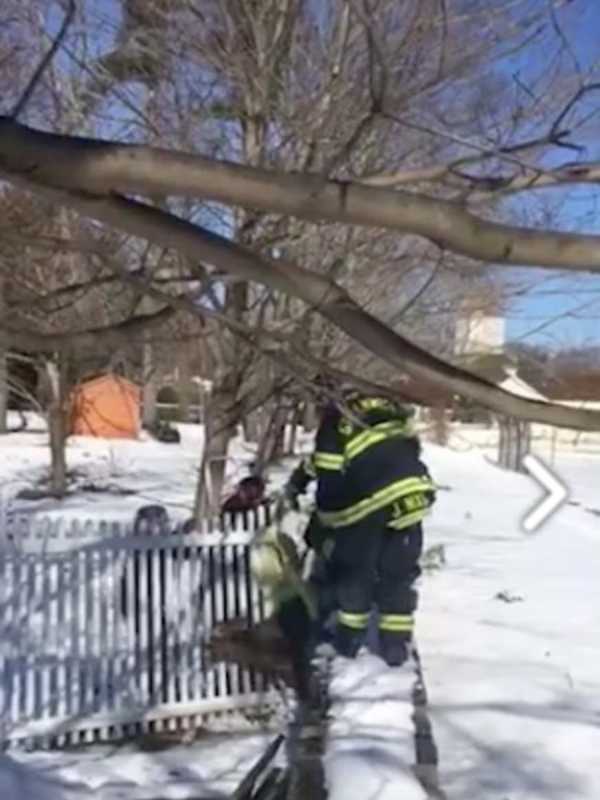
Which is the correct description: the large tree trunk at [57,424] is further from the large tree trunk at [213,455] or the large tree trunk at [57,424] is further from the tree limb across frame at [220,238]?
the tree limb across frame at [220,238]

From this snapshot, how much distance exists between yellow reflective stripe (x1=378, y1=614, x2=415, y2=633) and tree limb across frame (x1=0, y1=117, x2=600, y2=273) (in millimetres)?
4836

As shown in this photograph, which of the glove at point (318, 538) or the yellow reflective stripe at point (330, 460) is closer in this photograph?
the yellow reflective stripe at point (330, 460)

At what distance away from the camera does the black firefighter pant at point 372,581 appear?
6.88 meters

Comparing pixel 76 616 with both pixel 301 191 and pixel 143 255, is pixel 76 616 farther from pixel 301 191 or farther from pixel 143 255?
pixel 301 191

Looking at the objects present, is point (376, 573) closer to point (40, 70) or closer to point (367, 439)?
point (367, 439)

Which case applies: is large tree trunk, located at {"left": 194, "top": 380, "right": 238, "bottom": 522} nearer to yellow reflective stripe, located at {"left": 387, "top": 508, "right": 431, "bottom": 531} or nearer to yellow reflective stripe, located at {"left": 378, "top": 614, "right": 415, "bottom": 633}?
yellow reflective stripe, located at {"left": 387, "top": 508, "right": 431, "bottom": 531}

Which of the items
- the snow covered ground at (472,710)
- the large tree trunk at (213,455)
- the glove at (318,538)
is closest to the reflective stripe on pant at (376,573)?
the glove at (318,538)

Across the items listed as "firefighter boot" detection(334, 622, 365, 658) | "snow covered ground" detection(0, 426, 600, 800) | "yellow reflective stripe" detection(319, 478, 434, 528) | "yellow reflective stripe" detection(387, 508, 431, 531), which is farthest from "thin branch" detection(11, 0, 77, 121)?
"firefighter boot" detection(334, 622, 365, 658)

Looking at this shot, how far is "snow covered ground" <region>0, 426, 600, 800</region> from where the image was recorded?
5332 millimetres

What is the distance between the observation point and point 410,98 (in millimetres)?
4742

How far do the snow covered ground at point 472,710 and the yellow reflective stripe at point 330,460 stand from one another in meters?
1.15

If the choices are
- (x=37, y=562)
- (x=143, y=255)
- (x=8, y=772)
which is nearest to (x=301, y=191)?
(x=143, y=255)

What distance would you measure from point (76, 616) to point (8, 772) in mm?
1185

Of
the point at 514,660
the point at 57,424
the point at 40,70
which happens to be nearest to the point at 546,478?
the point at 514,660
